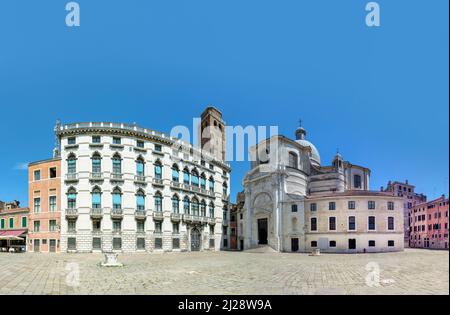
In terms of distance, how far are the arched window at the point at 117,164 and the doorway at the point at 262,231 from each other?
74.4 ft

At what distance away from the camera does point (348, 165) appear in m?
49.7

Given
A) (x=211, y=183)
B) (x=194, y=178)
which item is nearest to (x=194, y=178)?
(x=194, y=178)

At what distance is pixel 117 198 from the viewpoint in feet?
119

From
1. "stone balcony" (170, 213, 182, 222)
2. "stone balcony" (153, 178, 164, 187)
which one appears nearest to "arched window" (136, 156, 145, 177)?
"stone balcony" (153, 178, 164, 187)

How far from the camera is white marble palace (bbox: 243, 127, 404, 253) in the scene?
36688 millimetres

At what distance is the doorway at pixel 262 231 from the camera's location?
144ft

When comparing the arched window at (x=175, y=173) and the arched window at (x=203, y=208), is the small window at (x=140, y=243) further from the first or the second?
the arched window at (x=203, y=208)

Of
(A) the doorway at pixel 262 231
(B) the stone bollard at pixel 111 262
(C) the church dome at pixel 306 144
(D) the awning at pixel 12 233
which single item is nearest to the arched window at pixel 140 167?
(D) the awning at pixel 12 233

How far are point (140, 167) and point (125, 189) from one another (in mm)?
3663

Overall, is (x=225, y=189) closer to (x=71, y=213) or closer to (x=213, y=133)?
(x=213, y=133)

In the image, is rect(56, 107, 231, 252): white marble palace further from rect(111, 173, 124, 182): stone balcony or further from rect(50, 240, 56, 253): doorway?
rect(50, 240, 56, 253): doorway

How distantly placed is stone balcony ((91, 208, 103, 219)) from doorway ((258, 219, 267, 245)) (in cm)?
2343

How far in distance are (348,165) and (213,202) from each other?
24.9m
